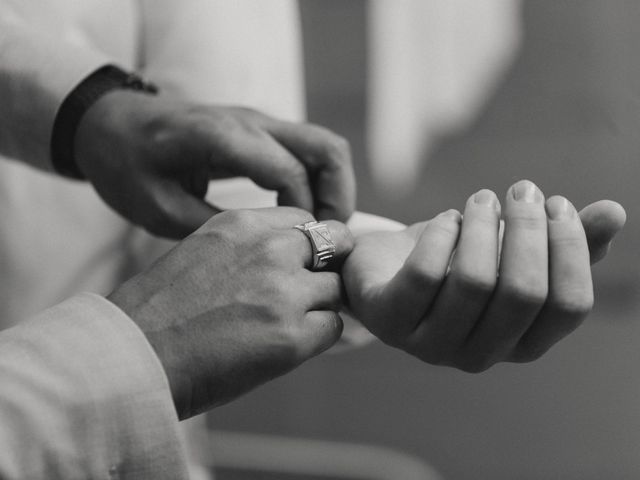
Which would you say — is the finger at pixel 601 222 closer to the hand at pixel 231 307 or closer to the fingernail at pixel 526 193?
the fingernail at pixel 526 193

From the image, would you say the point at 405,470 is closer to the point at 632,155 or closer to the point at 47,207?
the point at 632,155

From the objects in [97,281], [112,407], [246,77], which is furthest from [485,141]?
[112,407]

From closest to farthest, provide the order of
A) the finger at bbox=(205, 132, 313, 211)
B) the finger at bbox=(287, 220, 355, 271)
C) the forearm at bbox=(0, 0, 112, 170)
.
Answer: the finger at bbox=(287, 220, 355, 271) < the finger at bbox=(205, 132, 313, 211) < the forearm at bbox=(0, 0, 112, 170)

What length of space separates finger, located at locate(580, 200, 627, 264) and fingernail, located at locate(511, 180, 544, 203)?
1.2 inches

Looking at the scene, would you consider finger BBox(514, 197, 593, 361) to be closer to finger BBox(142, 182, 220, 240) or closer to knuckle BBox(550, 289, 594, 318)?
knuckle BBox(550, 289, 594, 318)

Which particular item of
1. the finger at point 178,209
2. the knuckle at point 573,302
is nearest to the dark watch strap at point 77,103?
the finger at point 178,209

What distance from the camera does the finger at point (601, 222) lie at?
0.49m

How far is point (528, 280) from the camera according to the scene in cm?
46

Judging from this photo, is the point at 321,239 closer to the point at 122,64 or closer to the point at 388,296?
the point at 388,296

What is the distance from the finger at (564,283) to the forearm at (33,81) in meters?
0.48

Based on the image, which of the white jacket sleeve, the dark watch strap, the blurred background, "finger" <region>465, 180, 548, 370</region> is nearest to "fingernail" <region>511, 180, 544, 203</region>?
"finger" <region>465, 180, 548, 370</region>

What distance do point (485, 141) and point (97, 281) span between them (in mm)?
942

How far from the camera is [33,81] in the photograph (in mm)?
768

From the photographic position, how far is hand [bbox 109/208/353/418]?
0.48 metres
